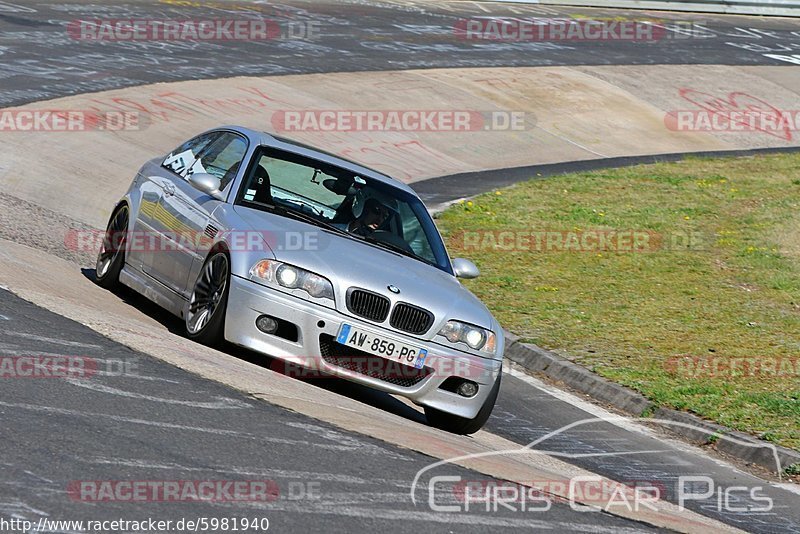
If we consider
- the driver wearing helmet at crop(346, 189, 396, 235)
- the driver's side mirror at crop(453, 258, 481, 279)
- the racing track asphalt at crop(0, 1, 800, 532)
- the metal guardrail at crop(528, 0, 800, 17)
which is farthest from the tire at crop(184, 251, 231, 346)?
the metal guardrail at crop(528, 0, 800, 17)

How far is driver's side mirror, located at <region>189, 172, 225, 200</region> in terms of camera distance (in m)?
8.96

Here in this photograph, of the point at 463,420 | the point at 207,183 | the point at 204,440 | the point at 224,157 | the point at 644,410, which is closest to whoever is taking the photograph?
the point at 204,440

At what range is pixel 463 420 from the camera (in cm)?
833

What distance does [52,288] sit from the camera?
922 cm

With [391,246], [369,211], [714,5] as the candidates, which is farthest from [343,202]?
[714,5]

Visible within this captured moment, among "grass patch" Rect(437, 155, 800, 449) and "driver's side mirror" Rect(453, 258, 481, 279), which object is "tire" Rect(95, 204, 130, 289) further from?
"grass patch" Rect(437, 155, 800, 449)

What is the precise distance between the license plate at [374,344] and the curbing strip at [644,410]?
2864 mm

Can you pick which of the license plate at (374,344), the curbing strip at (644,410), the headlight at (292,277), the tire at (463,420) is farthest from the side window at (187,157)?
the curbing strip at (644,410)

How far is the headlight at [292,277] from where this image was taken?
7984 mm

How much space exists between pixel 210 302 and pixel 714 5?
36701 millimetres

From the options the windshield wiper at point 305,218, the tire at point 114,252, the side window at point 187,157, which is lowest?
the tire at point 114,252

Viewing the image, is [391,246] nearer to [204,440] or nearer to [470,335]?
[470,335]

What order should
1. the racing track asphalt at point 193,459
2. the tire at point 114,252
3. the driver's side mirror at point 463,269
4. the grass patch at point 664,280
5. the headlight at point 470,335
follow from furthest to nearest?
the grass patch at point 664,280, the tire at point 114,252, the driver's side mirror at point 463,269, the headlight at point 470,335, the racing track asphalt at point 193,459

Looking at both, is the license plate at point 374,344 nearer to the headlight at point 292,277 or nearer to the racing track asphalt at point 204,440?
the headlight at point 292,277
